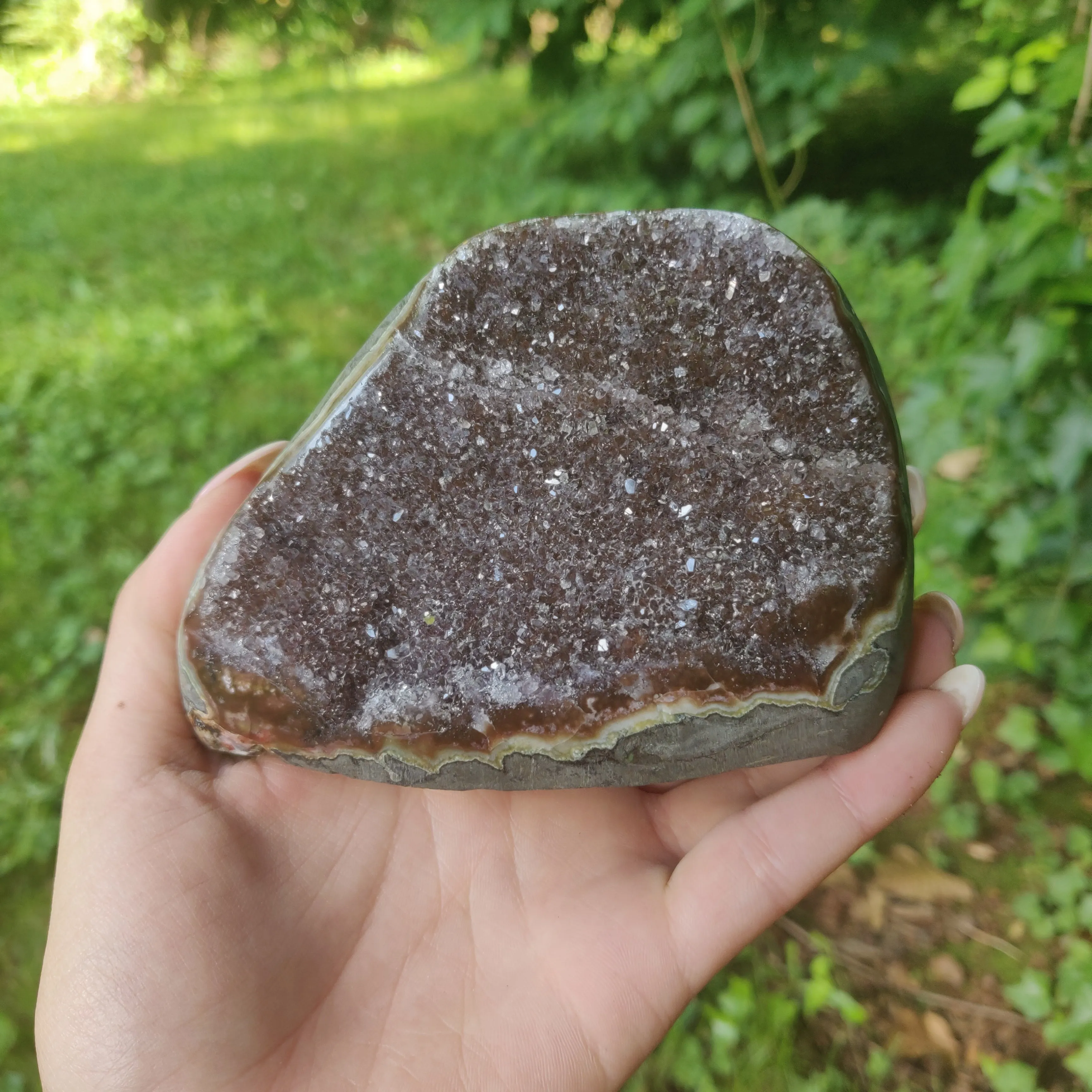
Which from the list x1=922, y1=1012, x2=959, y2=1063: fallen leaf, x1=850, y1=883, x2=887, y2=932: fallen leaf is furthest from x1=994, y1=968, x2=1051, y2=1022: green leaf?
x1=850, y1=883, x2=887, y2=932: fallen leaf

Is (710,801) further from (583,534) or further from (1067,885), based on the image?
(1067,885)

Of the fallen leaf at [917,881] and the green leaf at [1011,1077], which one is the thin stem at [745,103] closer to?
the fallen leaf at [917,881]

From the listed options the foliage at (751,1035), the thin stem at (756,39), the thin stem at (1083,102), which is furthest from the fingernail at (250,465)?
the thin stem at (756,39)

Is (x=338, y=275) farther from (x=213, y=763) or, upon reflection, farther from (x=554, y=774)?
(x=554, y=774)

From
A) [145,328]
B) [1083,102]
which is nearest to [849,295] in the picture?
[1083,102]

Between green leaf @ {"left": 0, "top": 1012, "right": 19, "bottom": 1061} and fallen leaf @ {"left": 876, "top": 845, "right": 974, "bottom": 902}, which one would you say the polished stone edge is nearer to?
fallen leaf @ {"left": 876, "top": 845, "right": 974, "bottom": 902}
